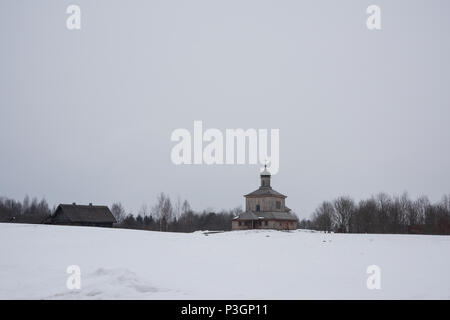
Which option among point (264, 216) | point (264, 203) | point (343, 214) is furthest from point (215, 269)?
point (343, 214)

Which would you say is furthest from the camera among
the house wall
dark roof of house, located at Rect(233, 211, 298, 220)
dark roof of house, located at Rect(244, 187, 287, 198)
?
dark roof of house, located at Rect(244, 187, 287, 198)

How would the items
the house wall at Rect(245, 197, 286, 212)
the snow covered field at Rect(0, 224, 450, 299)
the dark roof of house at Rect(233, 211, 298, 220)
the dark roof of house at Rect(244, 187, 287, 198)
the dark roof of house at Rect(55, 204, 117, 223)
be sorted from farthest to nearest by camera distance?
the dark roof of house at Rect(244, 187, 287, 198), the house wall at Rect(245, 197, 286, 212), the dark roof of house at Rect(233, 211, 298, 220), the dark roof of house at Rect(55, 204, 117, 223), the snow covered field at Rect(0, 224, 450, 299)

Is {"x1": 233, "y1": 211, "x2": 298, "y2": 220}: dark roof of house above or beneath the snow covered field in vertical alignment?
above

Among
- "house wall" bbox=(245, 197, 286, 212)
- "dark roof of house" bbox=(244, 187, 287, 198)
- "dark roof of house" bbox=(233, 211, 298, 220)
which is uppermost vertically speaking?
"dark roof of house" bbox=(244, 187, 287, 198)

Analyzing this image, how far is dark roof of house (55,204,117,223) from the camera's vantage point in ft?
A: 177

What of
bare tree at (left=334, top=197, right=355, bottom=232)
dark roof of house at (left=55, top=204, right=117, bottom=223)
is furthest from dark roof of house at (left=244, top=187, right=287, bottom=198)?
dark roof of house at (left=55, top=204, right=117, bottom=223)

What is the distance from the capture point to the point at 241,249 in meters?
23.6

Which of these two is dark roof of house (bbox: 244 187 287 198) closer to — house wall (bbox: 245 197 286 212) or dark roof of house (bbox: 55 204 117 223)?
house wall (bbox: 245 197 286 212)

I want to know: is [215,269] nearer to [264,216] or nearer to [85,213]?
[85,213]

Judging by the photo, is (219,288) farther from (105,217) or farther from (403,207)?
(403,207)

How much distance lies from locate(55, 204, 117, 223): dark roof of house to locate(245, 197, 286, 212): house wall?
81.5ft
